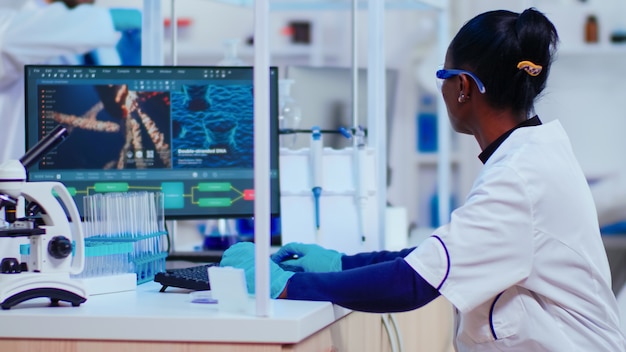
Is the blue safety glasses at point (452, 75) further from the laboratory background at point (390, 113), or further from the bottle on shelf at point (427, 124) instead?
the bottle on shelf at point (427, 124)

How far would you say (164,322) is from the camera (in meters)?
1.25

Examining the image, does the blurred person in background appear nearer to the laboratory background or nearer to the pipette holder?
the laboratory background

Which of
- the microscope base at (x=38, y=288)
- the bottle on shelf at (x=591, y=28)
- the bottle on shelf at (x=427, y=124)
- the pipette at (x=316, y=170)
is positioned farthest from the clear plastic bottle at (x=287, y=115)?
the bottle on shelf at (x=427, y=124)

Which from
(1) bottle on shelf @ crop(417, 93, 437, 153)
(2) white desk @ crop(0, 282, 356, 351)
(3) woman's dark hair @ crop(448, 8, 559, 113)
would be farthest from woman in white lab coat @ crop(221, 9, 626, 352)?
(1) bottle on shelf @ crop(417, 93, 437, 153)

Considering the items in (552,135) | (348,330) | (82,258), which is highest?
(552,135)

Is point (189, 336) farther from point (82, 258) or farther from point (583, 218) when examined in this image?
point (583, 218)

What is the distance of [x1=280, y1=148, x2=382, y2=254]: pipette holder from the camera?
6.49 feet

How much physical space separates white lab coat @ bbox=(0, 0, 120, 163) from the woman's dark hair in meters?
1.70

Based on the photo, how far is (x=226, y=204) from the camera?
1913mm

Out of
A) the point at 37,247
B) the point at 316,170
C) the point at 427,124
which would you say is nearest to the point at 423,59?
the point at 427,124

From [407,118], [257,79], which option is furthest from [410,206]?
[257,79]

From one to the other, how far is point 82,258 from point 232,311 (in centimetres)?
28

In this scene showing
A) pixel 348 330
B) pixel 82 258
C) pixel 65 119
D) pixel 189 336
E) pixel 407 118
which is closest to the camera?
pixel 189 336

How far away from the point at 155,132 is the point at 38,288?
0.61 m
